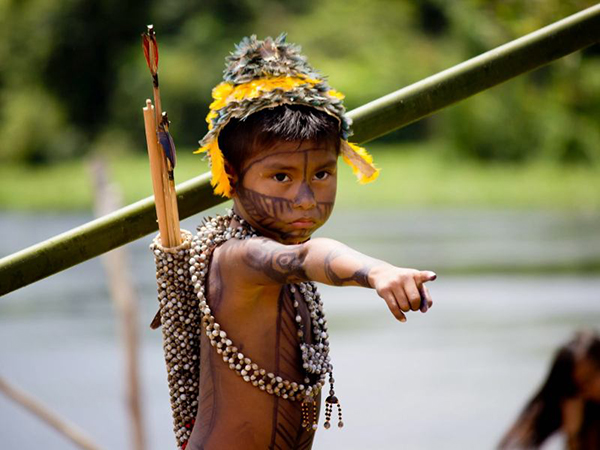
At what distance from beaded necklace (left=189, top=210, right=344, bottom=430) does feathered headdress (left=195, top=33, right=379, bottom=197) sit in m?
0.09

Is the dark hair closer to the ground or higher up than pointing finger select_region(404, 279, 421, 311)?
higher up

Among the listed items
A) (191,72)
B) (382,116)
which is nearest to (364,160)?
(382,116)

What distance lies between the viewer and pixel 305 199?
88.7 inches

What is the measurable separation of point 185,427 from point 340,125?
72cm

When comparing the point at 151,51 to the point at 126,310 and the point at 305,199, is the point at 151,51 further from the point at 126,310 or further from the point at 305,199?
the point at 126,310

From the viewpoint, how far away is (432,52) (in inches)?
816

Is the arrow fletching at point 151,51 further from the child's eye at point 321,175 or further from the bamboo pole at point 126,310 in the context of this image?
the bamboo pole at point 126,310

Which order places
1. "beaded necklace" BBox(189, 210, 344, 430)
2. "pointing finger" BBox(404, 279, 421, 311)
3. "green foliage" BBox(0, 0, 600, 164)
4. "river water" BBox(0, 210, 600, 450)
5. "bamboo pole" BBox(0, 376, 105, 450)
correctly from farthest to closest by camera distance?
"green foliage" BBox(0, 0, 600, 164) < "river water" BBox(0, 210, 600, 450) < "bamboo pole" BBox(0, 376, 105, 450) < "beaded necklace" BBox(189, 210, 344, 430) < "pointing finger" BBox(404, 279, 421, 311)

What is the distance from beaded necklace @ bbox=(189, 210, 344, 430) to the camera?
Answer: 2303mm

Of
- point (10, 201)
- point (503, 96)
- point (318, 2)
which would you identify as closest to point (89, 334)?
point (10, 201)

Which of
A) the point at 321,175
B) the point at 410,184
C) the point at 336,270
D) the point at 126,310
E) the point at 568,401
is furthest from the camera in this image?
the point at 410,184

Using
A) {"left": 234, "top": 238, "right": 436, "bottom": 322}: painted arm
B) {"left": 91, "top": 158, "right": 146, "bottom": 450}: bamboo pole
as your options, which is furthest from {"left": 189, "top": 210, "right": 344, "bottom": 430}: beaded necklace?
{"left": 91, "top": 158, "right": 146, "bottom": 450}: bamboo pole

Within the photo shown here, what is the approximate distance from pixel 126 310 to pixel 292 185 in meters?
6.73

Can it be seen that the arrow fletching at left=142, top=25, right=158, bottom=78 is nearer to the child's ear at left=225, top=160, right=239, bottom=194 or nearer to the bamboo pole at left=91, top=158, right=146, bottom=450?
the child's ear at left=225, top=160, right=239, bottom=194
